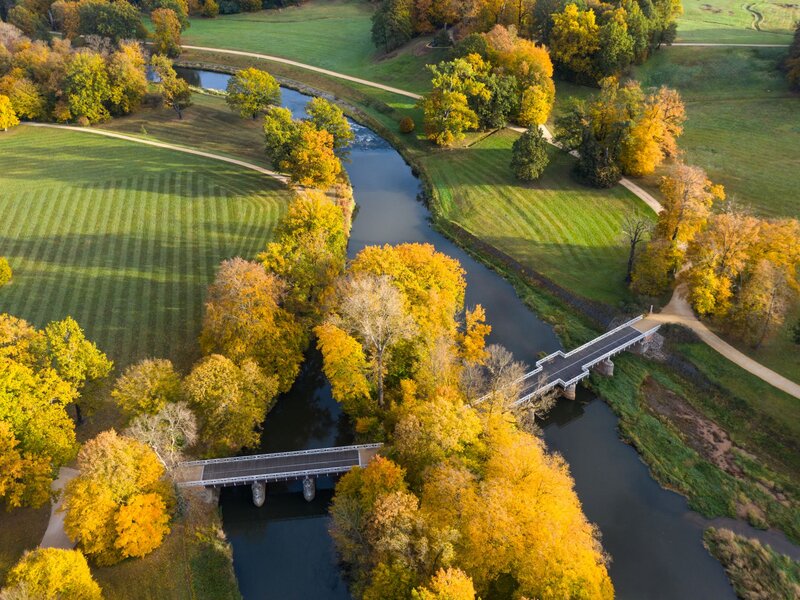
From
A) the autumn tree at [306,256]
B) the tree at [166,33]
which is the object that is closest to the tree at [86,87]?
the tree at [166,33]

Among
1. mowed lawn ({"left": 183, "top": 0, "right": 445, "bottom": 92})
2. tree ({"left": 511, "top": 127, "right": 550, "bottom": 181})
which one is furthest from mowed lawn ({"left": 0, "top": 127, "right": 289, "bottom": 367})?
mowed lawn ({"left": 183, "top": 0, "right": 445, "bottom": 92})

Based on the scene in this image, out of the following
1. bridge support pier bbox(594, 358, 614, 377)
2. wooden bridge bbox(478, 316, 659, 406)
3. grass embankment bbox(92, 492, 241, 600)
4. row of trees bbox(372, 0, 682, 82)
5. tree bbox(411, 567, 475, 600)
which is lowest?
grass embankment bbox(92, 492, 241, 600)

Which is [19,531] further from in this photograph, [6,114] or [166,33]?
[166,33]

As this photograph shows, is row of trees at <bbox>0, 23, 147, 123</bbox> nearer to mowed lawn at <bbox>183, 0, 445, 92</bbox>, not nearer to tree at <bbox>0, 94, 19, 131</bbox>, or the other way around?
tree at <bbox>0, 94, 19, 131</bbox>

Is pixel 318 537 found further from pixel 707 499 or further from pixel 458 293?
pixel 707 499

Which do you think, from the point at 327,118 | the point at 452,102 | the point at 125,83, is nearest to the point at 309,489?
the point at 327,118

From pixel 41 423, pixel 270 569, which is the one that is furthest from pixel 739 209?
pixel 41 423
